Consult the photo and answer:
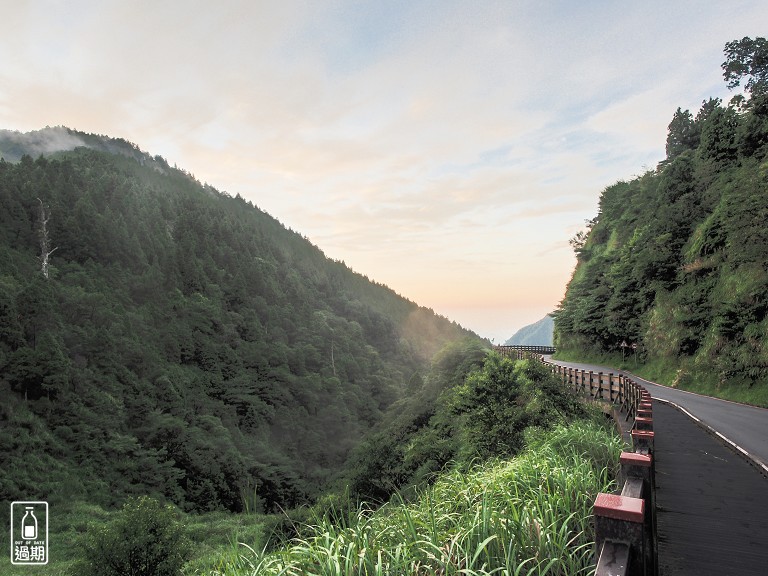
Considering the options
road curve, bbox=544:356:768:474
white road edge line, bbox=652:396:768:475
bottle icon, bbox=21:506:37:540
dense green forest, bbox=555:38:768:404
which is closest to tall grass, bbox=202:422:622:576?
white road edge line, bbox=652:396:768:475

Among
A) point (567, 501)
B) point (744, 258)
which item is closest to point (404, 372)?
point (744, 258)

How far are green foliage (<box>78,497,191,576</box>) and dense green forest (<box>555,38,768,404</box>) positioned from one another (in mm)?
28571

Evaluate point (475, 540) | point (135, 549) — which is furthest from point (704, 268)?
point (135, 549)

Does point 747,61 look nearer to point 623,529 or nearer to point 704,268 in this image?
point 704,268

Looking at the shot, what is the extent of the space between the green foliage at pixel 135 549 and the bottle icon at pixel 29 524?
2862 centimetres

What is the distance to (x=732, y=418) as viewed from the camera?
14.9 m

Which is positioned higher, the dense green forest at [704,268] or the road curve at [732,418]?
the dense green forest at [704,268]

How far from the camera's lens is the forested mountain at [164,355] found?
6353 centimetres

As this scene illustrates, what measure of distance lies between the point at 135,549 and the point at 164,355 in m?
75.3

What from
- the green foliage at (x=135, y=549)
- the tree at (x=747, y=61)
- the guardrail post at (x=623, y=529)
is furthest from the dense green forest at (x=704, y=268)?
the green foliage at (x=135, y=549)

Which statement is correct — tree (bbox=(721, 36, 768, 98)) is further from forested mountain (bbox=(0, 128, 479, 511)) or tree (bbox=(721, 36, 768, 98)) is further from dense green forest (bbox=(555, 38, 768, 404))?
forested mountain (bbox=(0, 128, 479, 511))

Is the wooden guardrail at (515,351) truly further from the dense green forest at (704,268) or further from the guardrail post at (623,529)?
the guardrail post at (623,529)

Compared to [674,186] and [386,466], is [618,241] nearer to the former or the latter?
[674,186]

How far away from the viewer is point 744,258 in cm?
2162
